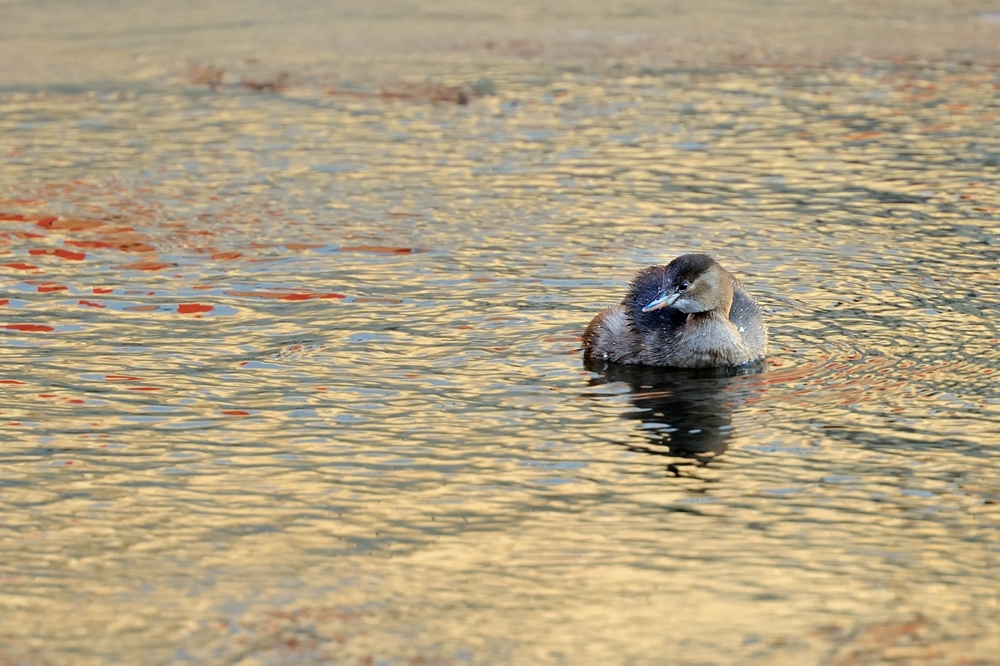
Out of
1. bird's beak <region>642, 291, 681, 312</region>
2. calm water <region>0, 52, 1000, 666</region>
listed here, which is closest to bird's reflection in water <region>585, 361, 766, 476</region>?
calm water <region>0, 52, 1000, 666</region>

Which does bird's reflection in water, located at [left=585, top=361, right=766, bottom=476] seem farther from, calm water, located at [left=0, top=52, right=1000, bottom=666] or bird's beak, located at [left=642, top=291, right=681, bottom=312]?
bird's beak, located at [left=642, top=291, right=681, bottom=312]

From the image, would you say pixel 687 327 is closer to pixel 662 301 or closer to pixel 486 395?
pixel 662 301

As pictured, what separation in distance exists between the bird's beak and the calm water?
1.37 ft

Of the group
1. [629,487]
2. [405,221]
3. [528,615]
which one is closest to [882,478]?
[629,487]

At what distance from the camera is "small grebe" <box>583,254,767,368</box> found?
9213 mm

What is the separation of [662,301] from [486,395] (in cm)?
133

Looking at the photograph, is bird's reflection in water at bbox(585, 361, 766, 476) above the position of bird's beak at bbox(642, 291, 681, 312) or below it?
below

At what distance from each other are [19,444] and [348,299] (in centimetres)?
299

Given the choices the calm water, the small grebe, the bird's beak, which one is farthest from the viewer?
the bird's beak

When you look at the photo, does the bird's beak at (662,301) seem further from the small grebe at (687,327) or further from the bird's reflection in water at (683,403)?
the bird's reflection in water at (683,403)

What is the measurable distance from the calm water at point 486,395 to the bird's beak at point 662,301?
16.5 inches

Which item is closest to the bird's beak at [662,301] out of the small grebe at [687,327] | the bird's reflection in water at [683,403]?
the small grebe at [687,327]

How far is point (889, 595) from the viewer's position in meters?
6.14

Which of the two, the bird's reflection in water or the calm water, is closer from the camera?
the calm water
